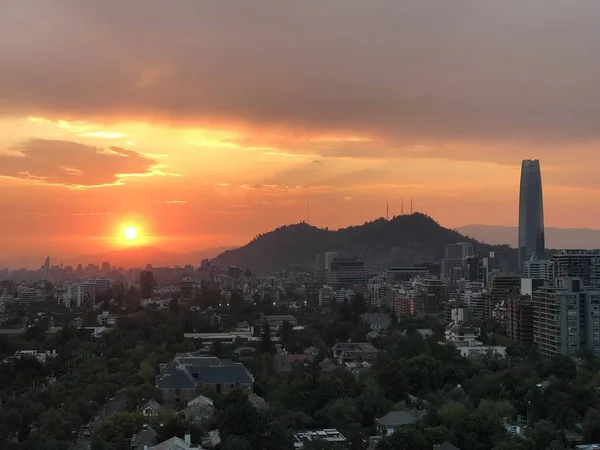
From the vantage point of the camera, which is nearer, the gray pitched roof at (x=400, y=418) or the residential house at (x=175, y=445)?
the residential house at (x=175, y=445)

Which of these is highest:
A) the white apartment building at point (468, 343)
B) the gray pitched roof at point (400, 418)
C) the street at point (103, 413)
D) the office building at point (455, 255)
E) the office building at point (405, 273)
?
the office building at point (455, 255)

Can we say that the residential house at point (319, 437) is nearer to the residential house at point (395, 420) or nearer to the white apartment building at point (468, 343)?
the residential house at point (395, 420)

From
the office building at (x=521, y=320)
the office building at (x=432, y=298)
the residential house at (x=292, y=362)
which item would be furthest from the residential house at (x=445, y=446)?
the office building at (x=432, y=298)

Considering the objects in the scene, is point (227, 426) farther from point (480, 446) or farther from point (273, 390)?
point (273, 390)

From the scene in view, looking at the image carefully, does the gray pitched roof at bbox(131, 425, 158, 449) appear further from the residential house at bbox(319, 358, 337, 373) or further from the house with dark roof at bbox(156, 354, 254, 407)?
the residential house at bbox(319, 358, 337, 373)

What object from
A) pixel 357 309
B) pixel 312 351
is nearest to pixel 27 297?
pixel 357 309

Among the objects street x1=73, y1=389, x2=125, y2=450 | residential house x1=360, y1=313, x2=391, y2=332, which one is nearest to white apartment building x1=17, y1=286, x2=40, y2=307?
residential house x1=360, y1=313, x2=391, y2=332

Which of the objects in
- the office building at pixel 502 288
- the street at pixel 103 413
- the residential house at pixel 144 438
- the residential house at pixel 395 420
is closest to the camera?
the residential house at pixel 144 438

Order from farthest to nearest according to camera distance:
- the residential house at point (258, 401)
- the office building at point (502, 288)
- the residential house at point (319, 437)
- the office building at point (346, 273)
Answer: the office building at point (346, 273)
the office building at point (502, 288)
the residential house at point (258, 401)
the residential house at point (319, 437)
